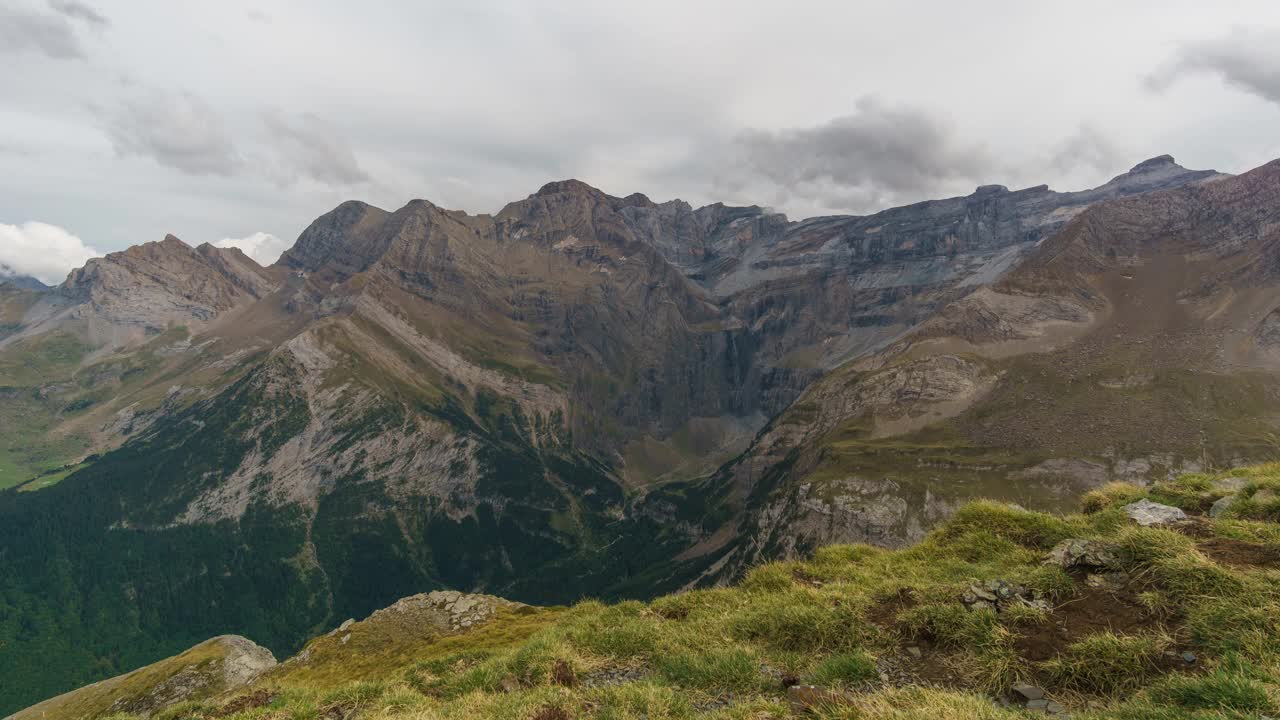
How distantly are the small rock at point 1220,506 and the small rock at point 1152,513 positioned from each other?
1155mm

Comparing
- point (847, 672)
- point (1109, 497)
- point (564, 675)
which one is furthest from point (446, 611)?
point (1109, 497)

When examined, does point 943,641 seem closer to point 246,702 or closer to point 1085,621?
point 1085,621

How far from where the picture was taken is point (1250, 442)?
193875 millimetres

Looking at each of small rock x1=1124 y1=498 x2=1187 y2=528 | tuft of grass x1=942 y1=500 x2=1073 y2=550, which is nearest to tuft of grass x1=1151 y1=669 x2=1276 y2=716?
small rock x1=1124 y1=498 x2=1187 y2=528

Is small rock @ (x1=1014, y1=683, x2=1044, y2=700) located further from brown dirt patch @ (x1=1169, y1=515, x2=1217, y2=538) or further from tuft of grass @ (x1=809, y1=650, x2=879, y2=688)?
brown dirt patch @ (x1=1169, y1=515, x2=1217, y2=538)

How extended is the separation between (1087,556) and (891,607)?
4435 mm

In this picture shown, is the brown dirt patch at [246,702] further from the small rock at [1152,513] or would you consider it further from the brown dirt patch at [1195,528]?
the small rock at [1152,513]

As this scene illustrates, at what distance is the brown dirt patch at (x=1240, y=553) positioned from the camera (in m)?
11.4

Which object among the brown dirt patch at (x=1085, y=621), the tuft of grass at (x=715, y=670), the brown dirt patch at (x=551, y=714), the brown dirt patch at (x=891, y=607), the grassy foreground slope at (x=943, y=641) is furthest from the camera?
the brown dirt patch at (x=891, y=607)

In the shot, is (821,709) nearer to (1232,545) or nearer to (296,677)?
(1232,545)

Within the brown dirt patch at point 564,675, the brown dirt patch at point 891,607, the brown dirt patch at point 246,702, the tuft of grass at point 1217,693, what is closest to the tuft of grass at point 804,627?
the brown dirt patch at point 891,607

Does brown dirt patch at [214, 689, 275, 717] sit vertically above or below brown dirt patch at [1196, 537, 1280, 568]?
below

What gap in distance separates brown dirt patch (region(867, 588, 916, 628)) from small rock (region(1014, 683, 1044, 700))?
3146 mm

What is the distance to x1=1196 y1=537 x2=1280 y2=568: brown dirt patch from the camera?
11.4 metres
